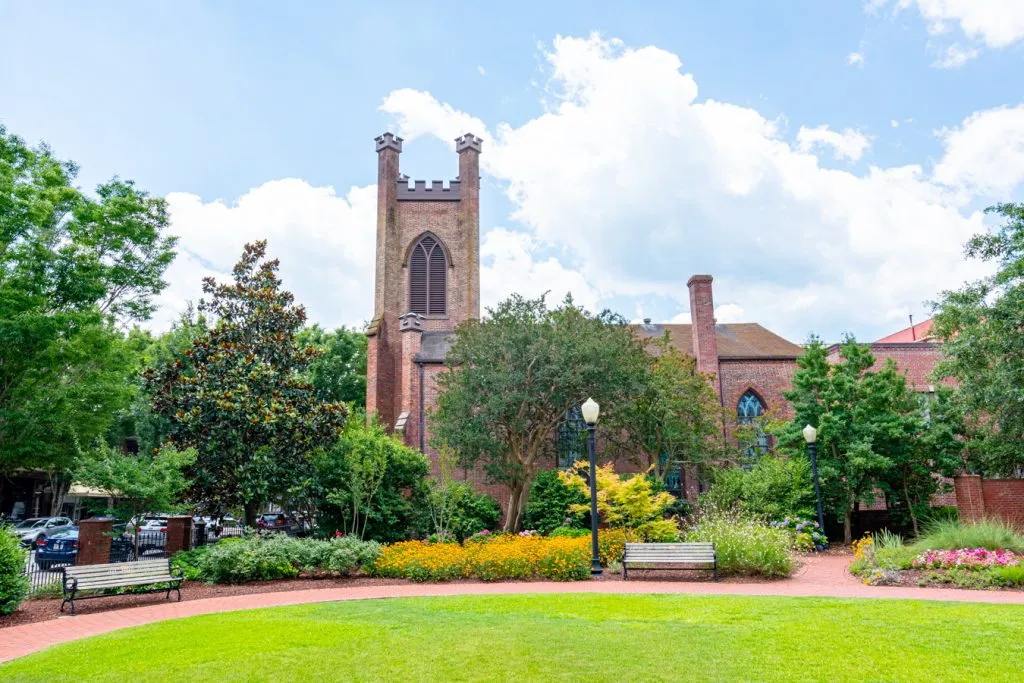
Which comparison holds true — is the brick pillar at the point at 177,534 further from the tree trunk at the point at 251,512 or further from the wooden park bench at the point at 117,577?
the wooden park bench at the point at 117,577

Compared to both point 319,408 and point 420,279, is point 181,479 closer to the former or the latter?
point 319,408

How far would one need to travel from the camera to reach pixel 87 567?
39.2ft

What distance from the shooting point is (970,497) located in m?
18.9

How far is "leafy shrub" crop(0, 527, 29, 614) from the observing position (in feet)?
35.3

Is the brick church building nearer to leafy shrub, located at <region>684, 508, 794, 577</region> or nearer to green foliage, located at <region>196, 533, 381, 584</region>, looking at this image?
green foliage, located at <region>196, 533, 381, 584</region>

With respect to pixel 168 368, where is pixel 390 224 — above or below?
above

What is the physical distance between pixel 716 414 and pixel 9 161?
25493 mm

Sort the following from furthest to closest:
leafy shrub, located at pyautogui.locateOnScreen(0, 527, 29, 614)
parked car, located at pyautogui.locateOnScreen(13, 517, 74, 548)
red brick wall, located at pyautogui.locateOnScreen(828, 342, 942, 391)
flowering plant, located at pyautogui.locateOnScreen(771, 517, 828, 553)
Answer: red brick wall, located at pyautogui.locateOnScreen(828, 342, 942, 391), parked car, located at pyautogui.locateOnScreen(13, 517, 74, 548), flowering plant, located at pyautogui.locateOnScreen(771, 517, 828, 553), leafy shrub, located at pyautogui.locateOnScreen(0, 527, 29, 614)

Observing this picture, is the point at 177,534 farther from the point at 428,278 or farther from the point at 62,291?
the point at 428,278

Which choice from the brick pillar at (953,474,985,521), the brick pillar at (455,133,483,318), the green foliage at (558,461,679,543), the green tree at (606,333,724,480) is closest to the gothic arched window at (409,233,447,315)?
the brick pillar at (455,133,483,318)

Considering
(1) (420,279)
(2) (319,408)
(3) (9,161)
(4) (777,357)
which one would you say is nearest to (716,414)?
(4) (777,357)

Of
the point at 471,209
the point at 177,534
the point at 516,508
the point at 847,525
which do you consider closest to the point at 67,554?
the point at 177,534

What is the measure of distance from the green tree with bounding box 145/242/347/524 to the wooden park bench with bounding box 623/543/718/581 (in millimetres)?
9164

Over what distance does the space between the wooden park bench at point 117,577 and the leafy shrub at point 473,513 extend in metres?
10.1
